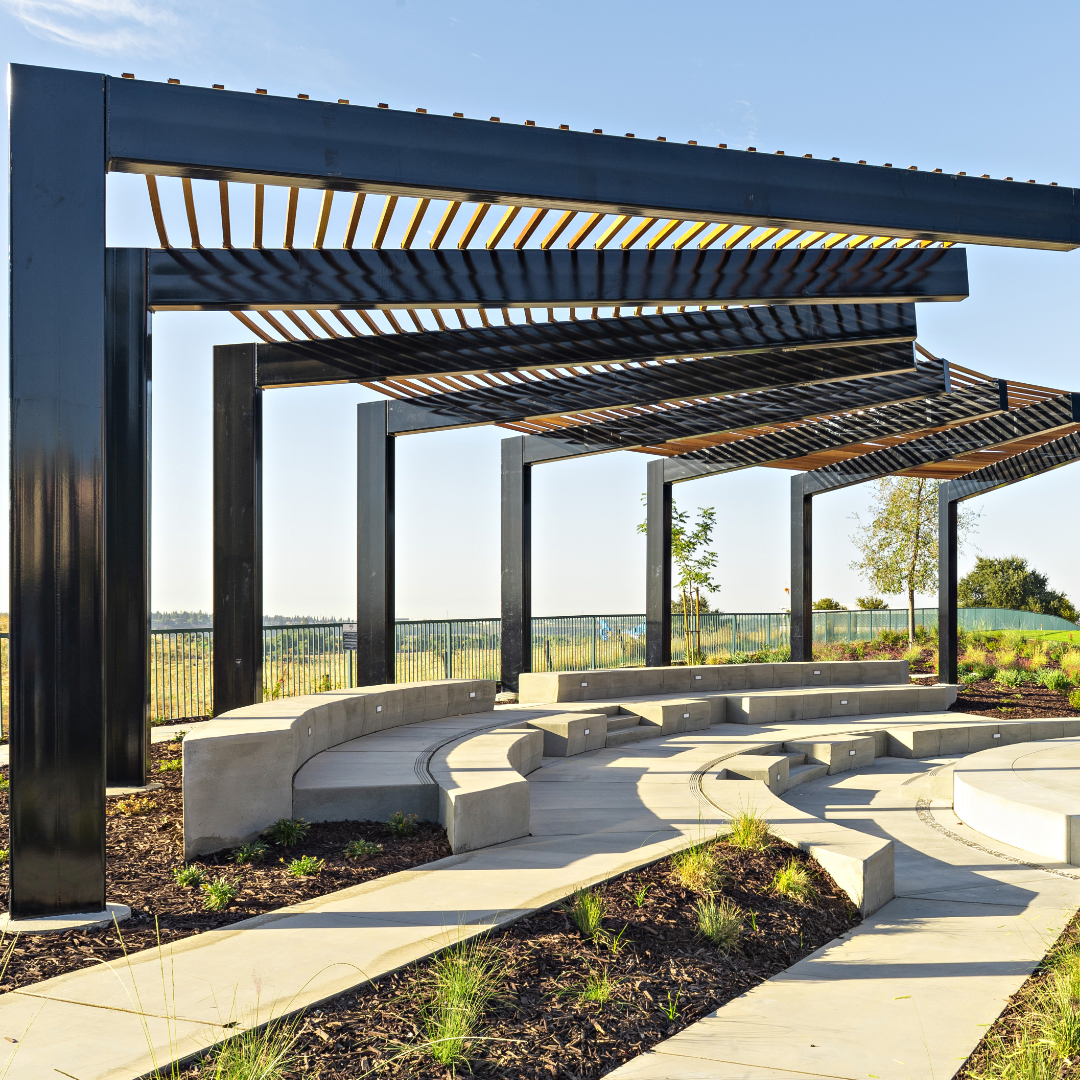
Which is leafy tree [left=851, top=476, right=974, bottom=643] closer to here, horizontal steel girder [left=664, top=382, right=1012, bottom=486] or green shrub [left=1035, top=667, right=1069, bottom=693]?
green shrub [left=1035, top=667, right=1069, bottom=693]

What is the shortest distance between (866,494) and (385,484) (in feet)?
98.2

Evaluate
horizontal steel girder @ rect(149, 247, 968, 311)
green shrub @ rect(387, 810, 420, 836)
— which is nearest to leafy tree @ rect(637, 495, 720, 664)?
horizontal steel girder @ rect(149, 247, 968, 311)

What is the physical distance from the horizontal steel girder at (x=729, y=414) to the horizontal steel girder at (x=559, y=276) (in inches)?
161

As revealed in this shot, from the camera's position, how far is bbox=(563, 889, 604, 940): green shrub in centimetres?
500

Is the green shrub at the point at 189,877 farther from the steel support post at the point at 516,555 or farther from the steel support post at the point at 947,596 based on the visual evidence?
the steel support post at the point at 947,596

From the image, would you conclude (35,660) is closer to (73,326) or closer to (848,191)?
(73,326)

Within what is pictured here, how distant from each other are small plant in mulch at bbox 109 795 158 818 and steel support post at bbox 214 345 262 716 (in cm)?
190

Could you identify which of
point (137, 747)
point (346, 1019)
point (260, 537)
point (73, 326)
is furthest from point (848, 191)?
point (137, 747)

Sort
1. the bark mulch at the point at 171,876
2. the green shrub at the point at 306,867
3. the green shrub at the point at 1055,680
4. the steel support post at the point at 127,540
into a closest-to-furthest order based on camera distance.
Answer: the bark mulch at the point at 171,876 → the green shrub at the point at 306,867 → the steel support post at the point at 127,540 → the green shrub at the point at 1055,680

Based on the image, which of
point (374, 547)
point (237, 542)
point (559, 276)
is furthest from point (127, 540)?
point (374, 547)

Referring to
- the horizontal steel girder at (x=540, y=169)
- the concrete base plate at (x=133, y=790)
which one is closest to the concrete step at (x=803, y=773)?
the horizontal steel girder at (x=540, y=169)

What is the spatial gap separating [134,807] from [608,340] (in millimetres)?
6346

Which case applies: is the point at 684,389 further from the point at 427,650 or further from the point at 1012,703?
the point at 1012,703

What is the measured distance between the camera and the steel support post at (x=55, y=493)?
516 cm
